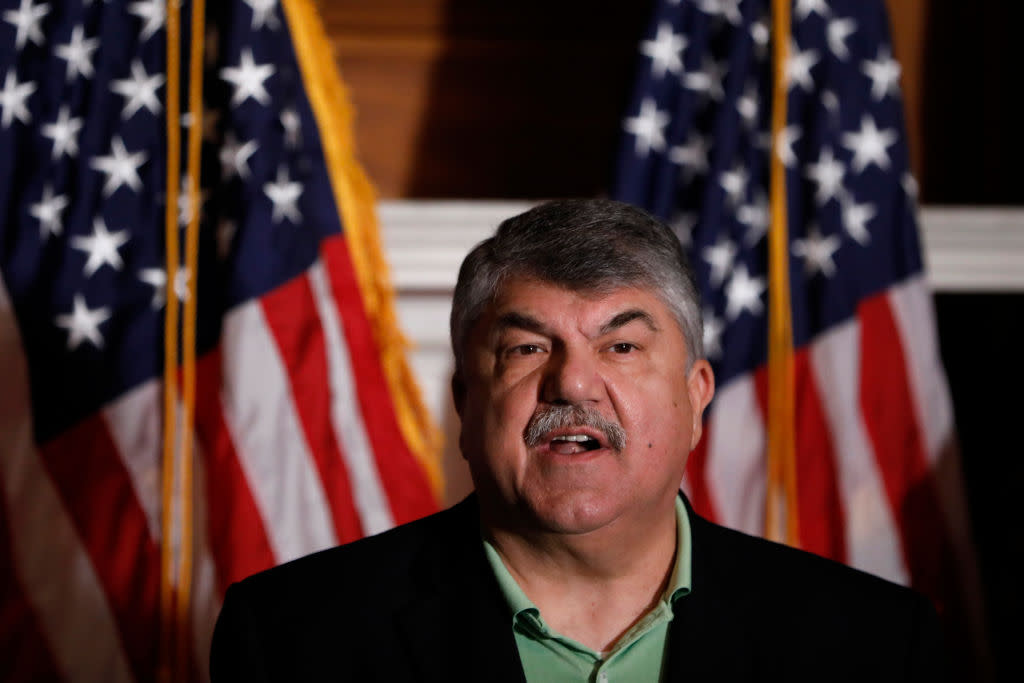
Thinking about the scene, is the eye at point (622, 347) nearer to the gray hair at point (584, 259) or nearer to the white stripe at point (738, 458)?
the gray hair at point (584, 259)

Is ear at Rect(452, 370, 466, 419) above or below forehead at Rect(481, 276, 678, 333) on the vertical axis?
below

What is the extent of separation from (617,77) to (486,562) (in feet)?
6.34

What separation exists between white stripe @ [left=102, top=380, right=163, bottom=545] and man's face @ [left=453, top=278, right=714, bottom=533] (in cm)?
111

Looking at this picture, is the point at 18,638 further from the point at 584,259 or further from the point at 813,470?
the point at 813,470

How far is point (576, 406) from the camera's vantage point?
4.93 ft

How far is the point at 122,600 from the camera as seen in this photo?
239cm

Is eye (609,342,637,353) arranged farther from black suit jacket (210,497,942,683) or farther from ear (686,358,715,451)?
black suit jacket (210,497,942,683)

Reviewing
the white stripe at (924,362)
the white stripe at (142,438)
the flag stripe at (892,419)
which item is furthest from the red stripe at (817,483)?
the white stripe at (142,438)

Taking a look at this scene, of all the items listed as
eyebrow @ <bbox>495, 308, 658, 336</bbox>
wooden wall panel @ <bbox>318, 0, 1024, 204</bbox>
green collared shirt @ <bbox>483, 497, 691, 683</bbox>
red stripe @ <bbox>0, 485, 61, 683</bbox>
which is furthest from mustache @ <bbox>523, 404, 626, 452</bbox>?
wooden wall panel @ <bbox>318, 0, 1024, 204</bbox>

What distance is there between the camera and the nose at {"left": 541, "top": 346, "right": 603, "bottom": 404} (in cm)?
150

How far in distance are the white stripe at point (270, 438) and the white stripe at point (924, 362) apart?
53.1 inches

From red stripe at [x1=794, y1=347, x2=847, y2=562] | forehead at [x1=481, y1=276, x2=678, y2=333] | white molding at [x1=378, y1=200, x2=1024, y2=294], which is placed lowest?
red stripe at [x1=794, y1=347, x2=847, y2=562]

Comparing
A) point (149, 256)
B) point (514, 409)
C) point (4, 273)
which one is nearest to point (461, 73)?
point (149, 256)

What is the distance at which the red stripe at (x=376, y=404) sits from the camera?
8.30 feet
